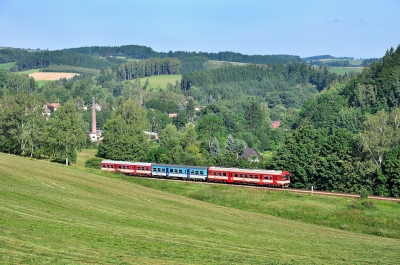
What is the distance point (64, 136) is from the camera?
80438 mm

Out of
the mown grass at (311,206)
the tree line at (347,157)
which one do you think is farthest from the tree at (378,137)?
the mown grass at (311,206)

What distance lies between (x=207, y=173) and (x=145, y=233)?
36675 millimetres

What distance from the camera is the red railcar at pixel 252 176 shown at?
2576 inches

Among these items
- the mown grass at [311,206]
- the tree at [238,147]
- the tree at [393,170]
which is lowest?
the tree at [238,147]

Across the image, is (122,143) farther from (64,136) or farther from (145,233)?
(145,233)

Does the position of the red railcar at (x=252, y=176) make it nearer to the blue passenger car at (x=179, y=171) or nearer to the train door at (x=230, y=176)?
the train door at (x=230, y=176)

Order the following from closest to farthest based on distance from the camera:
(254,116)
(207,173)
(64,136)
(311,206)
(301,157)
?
(311,206) < (301,157) < (207,173) < (64,136) < (254,116)

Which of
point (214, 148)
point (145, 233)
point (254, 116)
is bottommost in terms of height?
point (214, 148)

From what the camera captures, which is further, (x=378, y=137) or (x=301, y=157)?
(x=301, y=157)

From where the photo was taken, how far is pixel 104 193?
173ft

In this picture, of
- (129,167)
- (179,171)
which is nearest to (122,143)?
(129,167)

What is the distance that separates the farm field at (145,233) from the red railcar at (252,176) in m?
12.6

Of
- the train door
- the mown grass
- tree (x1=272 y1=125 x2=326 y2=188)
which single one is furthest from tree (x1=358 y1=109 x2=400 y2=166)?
the train door

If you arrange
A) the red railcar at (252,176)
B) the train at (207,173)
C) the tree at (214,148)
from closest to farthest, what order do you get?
the red railcar at (252,176) → the train at (207,173) → the tree at (214,148)
